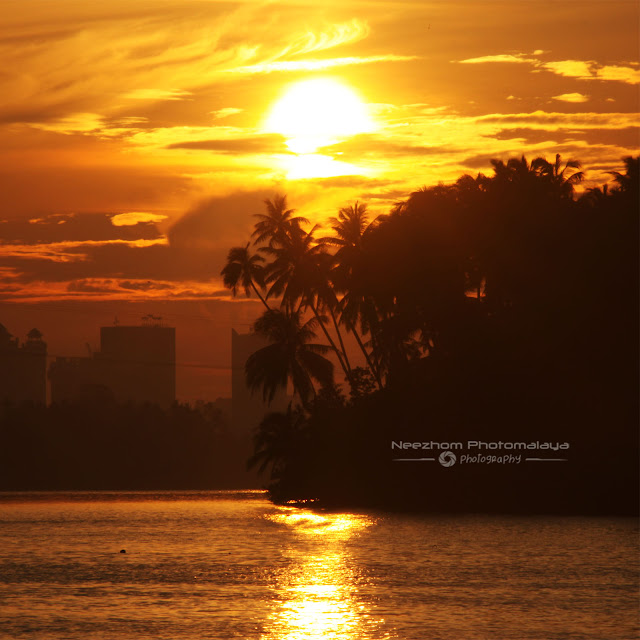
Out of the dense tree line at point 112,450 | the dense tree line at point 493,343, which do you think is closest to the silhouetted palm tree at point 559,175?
the dense tree line at point 493,343

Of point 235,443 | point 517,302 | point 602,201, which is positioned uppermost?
point 602,201

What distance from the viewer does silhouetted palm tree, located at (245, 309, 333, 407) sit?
2894 inches

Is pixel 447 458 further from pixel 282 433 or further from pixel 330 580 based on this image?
pixel 330 580

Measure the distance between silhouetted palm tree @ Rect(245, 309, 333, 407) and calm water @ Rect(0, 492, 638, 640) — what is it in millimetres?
16973

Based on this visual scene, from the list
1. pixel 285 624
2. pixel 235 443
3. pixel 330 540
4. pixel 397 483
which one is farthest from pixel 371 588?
pixel 235 443

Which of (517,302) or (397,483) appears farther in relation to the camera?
(397,483)

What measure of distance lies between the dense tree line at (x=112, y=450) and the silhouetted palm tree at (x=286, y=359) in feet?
275

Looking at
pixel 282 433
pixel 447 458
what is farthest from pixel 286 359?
pixel 447 458

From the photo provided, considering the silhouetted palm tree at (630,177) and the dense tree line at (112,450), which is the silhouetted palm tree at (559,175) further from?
the dense tree line at (112,450)

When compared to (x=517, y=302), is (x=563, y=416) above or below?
below

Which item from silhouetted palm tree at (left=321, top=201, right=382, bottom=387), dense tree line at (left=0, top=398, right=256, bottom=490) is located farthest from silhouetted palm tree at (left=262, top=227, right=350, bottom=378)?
dense tree line at (left=0, top=398, right=256, bottom=490)

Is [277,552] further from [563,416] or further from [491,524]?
[563,416]

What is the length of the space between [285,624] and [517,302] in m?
33.2

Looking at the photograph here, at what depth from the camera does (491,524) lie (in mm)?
52156
